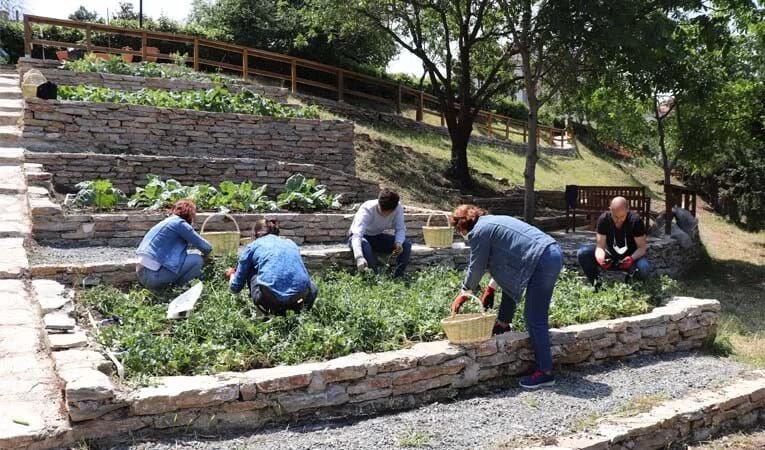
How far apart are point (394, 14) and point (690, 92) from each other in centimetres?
592

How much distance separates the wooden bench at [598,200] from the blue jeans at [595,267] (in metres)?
5.38

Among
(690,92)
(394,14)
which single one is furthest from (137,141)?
(690,92)

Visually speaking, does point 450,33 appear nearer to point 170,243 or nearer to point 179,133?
point 179,133

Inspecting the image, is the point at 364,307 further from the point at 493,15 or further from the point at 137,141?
the point at 493,15

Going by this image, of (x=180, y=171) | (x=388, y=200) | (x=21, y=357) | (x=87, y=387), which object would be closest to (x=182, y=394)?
(x=87, y=387)

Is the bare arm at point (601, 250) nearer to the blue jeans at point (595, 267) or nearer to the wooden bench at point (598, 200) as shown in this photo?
the blue jeans at point (595, 267)

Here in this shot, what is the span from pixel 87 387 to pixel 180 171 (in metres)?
6.49

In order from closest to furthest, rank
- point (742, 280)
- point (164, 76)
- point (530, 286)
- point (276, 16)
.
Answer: point (530, 286)
point (742, 280)
point (164, 76)
point (276, 16)

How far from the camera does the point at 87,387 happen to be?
3.43 meters

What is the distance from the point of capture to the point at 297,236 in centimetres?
832

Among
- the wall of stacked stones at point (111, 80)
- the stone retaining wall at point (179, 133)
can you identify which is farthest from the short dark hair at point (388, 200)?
the wall of stacked stones at point (111, 80)

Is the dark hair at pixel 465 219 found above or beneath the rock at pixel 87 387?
above

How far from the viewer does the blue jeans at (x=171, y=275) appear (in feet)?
18.3

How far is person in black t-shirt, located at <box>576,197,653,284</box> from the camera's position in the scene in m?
6.64
